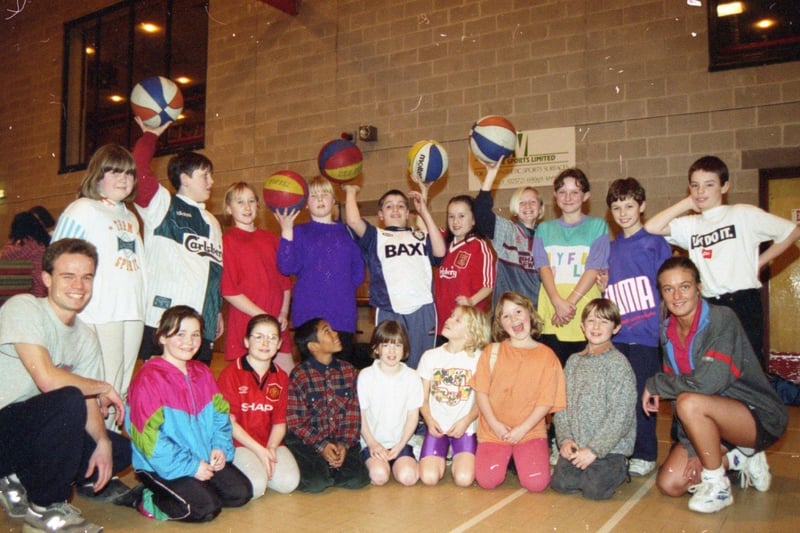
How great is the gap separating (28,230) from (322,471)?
11.8ft

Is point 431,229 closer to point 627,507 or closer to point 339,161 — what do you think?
point 339,161

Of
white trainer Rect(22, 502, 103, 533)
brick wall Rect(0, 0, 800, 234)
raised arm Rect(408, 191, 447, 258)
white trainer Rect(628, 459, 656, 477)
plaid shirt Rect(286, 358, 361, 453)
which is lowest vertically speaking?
white trainer Rect(628, 459, 656, 477)

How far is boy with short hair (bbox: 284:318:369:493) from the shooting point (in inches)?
141

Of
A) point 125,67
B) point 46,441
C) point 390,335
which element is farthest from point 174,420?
point 125,67

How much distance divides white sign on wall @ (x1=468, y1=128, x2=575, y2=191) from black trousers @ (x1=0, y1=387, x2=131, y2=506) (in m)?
5.69

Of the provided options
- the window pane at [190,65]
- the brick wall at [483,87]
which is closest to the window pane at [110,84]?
the window pane at [190,65]

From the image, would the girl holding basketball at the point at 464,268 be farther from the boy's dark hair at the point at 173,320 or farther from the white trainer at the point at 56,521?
the white trainer at the point at 56,521

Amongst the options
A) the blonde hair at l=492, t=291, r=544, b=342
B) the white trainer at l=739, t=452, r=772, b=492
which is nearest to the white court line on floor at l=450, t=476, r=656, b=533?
the white trainer at l=739, t=452, r=772, b=492

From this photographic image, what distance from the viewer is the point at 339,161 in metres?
4.54

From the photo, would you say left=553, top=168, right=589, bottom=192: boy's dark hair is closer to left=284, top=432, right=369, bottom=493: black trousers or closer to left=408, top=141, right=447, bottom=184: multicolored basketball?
left=408, top=141, right=447, bottom=184: multicolored basketball

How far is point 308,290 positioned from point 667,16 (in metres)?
4.98

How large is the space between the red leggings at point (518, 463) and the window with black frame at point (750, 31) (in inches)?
190

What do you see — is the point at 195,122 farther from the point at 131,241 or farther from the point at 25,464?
the point at 25,464

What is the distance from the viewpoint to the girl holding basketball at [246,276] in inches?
160
